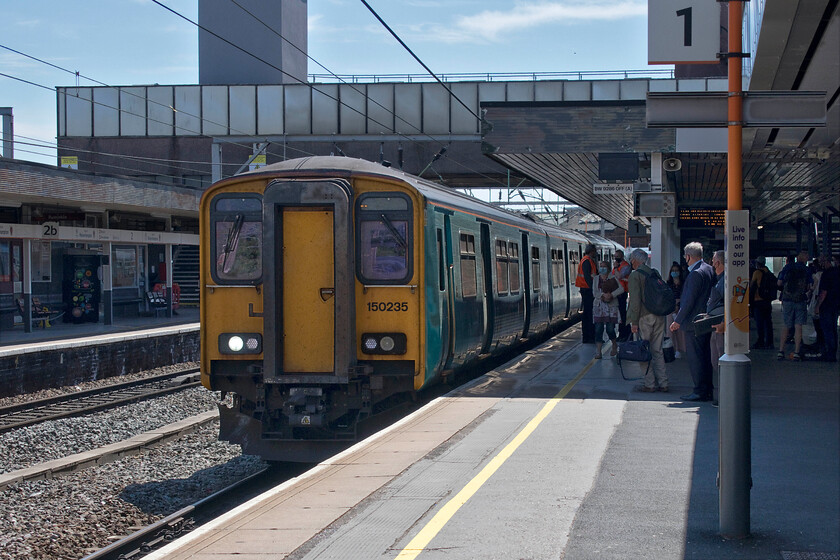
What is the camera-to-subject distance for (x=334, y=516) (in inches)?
231

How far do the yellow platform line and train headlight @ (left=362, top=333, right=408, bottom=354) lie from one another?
1.49 metres

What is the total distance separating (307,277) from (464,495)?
365 cm

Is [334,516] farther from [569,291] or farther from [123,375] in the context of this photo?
[569,291]

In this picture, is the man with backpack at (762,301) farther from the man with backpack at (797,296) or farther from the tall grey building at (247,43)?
the tall grey building at (247,43)

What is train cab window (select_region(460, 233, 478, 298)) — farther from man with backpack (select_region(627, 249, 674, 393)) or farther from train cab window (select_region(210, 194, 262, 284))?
train cab window (select_region(210, 194, 262, 284))

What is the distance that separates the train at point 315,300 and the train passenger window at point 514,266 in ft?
16.1

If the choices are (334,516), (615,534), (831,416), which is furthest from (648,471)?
(831,416)

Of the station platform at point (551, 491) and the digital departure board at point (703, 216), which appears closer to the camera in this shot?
the station platform at point (551, 491)

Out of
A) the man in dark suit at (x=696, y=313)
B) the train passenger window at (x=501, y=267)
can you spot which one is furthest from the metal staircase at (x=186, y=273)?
the man in dark suit at (x=696, y=313)

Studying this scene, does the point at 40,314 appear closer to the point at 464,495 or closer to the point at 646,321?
the point at 646,321

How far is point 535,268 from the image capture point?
17.5 m

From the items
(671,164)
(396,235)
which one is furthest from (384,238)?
(671,164)

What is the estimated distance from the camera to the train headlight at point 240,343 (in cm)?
937

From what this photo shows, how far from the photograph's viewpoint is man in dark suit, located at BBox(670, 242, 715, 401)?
970 cm
